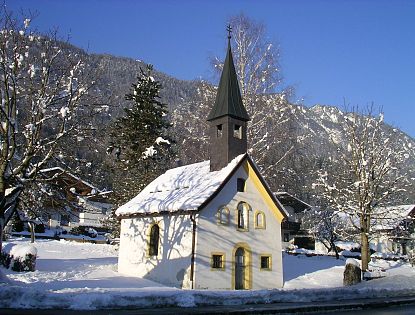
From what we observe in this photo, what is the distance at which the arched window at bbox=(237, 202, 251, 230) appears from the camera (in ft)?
78.0

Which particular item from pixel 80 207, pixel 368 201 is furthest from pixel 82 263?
pixel 368 201

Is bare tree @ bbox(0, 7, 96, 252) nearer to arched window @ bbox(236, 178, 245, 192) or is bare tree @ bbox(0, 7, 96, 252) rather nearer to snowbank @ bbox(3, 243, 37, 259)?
snowbank @ bbox(3, 243, 37, 259)

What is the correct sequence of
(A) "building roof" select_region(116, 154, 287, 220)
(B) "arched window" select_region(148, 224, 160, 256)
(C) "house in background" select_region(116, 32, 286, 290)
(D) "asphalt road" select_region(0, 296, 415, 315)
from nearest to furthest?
(D) "asphalt road" select_region(0, 296, 415, 315) → (C) "house in background" select_region(116, 32, 286, 290) → (A) "building roof" select_region(116, 154, 287, 220) → (B) "arched window" select_region(148, 224, 160, 256)

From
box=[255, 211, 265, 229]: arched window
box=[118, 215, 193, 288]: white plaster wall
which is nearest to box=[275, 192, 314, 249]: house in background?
box=[255, 211, 265, 229]: arched window

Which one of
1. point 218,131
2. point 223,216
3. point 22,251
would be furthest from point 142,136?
point 223,216

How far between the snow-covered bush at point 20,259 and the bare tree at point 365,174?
19940 millimetres

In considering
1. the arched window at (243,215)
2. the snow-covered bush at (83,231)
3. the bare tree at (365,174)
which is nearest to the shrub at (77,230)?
the snow-covered bush at (83,231)

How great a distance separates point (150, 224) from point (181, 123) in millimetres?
13879

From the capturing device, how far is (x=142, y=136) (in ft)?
136

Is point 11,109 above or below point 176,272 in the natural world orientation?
above

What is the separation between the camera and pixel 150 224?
82.3ft

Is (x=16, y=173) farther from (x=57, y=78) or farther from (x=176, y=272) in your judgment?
(x=176, y=272)

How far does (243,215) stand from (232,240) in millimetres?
1718

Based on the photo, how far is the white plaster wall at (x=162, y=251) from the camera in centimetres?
2214
